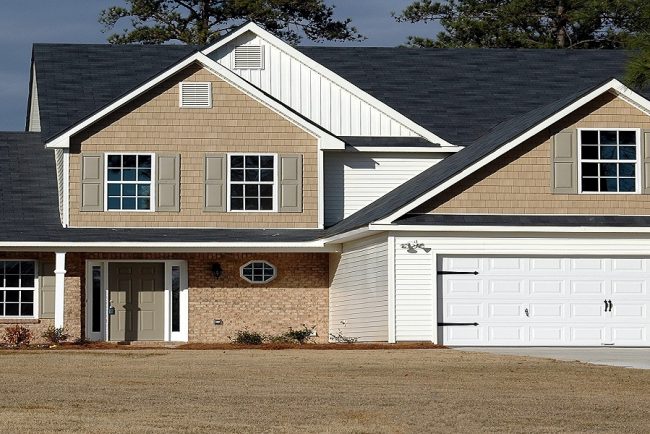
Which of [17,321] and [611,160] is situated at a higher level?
[611,160]

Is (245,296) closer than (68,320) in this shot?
No

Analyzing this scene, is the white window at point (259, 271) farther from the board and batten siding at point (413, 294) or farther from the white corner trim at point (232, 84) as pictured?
the board and batten siding at point (413, 294)

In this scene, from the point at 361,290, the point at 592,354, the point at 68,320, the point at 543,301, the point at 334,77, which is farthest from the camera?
the point at 334,77

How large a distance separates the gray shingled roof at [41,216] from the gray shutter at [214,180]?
62 centimetres

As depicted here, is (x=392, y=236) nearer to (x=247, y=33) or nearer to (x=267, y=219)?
(x=267, y=219)

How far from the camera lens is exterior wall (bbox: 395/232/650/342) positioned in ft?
92.1

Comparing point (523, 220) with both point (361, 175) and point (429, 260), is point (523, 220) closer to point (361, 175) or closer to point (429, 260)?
point (429, 260)

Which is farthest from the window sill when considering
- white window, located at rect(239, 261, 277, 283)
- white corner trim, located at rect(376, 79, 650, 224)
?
white corner trim, located at rect(376, 79, 650, 224)

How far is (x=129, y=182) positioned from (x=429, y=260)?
25.0 ft

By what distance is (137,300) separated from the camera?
3209 centimetres

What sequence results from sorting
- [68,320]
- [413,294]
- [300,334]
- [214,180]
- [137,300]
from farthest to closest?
[137,300], [214,180], [300,334], [68,320], [413,294]

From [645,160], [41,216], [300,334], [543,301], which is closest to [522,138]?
Result: [645,160]

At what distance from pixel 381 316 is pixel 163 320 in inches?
237

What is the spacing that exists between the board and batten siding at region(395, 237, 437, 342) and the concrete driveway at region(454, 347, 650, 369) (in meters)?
1.04
